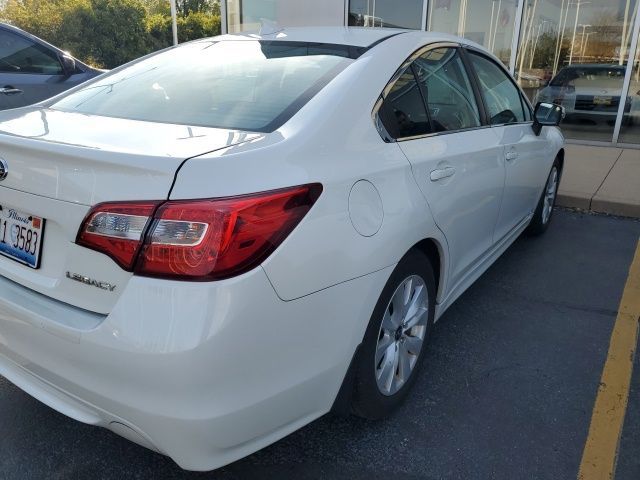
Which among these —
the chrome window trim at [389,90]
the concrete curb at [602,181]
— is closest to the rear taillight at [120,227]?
the chrome window trim at [389,90]

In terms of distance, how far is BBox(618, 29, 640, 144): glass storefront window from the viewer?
890 cm

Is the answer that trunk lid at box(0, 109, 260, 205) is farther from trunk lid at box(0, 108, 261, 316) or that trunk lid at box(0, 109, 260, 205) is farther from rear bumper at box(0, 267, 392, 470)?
rear bumper at box(0, 267, 392, 470)

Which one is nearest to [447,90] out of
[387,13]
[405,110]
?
[405,110]

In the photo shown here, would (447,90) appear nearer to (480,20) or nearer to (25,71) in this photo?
(25,71)

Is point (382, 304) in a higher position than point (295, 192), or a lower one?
lower

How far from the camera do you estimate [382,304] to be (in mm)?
2156

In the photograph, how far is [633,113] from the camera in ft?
29.7

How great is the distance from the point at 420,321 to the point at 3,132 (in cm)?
184

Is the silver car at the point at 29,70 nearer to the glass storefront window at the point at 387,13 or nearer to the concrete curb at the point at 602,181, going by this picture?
the concrete curb at the point at 602,181

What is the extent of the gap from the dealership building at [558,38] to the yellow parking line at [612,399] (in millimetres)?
6450

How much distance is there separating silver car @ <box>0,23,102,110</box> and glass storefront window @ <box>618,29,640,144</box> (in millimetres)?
7920

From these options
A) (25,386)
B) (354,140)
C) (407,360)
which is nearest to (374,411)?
(407,360)

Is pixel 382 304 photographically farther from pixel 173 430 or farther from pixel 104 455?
pixel 104 455

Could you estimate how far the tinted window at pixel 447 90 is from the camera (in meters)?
2.78
